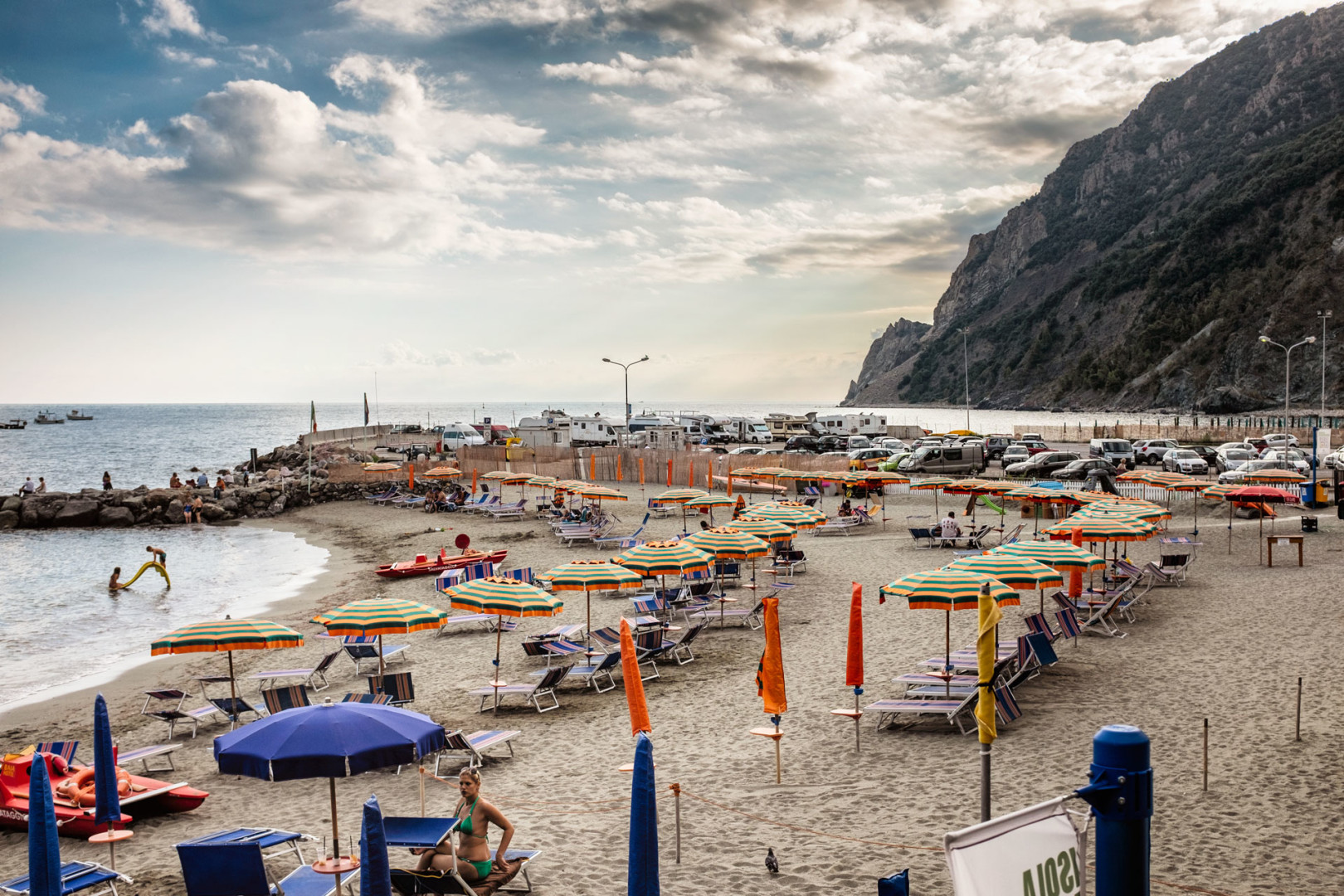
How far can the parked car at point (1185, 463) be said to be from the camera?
42.7m

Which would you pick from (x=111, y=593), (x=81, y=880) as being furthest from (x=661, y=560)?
(x=111, y=593)

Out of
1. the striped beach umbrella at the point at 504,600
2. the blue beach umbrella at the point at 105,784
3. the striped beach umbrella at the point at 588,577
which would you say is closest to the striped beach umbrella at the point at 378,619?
the striped beach umbrella at the point at 504,600

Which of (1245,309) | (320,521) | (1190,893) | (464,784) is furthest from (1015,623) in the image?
(1245,309)

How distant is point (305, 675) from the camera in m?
15.1

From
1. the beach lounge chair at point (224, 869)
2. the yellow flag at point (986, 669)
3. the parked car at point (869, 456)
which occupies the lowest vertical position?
the beach lounge chair at point (224, 869)

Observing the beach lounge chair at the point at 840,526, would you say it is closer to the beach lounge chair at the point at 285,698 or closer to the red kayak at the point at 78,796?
the beach lounge chair at the point at 285,698

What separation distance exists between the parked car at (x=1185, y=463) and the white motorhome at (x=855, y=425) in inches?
1087

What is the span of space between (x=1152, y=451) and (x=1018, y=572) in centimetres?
3964

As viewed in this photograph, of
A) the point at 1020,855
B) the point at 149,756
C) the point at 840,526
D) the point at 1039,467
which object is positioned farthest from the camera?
the point at 1039,467

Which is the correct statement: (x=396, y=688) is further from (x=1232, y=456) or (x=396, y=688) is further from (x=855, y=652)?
(x=1232, y=456)

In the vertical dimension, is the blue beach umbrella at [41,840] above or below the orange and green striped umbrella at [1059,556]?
below

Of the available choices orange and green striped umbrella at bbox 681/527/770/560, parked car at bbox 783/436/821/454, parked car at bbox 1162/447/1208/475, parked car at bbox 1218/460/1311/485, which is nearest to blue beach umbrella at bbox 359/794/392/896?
orange and green striped umbrella at bbox 681/527/770/560

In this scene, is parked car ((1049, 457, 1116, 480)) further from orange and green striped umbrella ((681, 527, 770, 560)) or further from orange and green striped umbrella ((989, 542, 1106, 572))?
orange and green striped umbrella ((989, 542, 1106, 572))

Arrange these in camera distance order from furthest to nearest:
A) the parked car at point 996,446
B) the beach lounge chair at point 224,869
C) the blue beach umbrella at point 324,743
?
the parked car at point 996,446
the blue beach umbrella at point 324,743
the beach lounge chair at point 224,869
